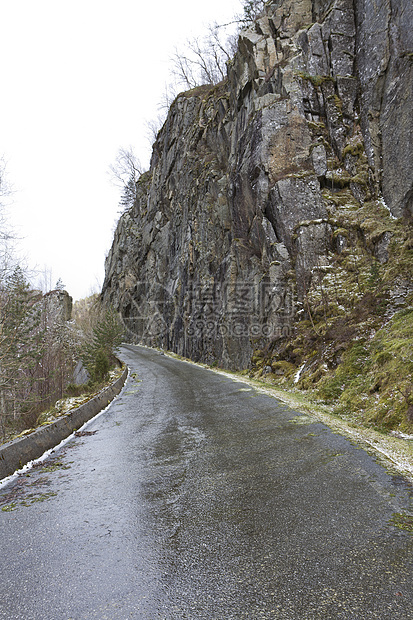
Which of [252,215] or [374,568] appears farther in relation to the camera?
[252,215]

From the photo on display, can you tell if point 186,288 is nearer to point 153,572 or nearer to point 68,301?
point 68,301

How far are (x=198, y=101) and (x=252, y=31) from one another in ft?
60.2

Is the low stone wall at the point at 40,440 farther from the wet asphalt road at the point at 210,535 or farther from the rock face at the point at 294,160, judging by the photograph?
the rock face at the point at 294,160

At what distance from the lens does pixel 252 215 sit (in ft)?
69.6

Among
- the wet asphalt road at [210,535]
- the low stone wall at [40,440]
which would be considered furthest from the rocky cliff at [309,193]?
the low stone wall at [40,440]

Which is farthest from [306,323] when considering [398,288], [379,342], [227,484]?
[227,484]

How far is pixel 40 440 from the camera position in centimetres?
613

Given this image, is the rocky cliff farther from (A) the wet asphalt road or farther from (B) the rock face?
(A) the wet asphalt road

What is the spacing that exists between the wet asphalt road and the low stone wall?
317 mm

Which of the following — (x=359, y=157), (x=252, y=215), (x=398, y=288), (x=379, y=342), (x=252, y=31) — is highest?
(x=252, y=31)

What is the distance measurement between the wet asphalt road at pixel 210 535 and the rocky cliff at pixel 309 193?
6.27 metres

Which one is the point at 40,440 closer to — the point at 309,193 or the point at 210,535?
the point at 210,535

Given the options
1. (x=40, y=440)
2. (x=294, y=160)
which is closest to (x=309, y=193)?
(x=294, y=160)

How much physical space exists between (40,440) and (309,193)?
15.5m
